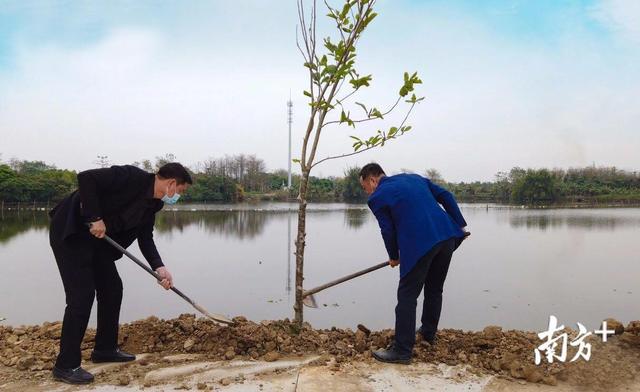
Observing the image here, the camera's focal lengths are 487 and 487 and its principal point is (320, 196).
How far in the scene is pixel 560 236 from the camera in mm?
13875

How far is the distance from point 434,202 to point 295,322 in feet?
4.00

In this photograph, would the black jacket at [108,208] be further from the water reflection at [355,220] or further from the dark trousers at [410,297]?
the water reflection at [355,220]

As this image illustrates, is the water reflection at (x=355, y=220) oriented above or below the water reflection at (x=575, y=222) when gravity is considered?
below

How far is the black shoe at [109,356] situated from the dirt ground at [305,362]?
6cm

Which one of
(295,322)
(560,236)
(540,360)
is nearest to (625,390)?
(540,360)

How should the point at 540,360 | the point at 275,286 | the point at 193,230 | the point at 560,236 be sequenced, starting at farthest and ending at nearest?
the point at 193,230 < the point at 560,236 < the point at 275,286 < the point at 540,360

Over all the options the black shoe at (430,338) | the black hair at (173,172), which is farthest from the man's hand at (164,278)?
the black shoe at (430,338)

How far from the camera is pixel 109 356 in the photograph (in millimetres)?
2764

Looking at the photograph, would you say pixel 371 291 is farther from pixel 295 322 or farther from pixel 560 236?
pixel 560 236

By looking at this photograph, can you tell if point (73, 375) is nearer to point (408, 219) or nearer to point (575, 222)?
point (408, 219)

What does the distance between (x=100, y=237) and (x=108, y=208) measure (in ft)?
0.62

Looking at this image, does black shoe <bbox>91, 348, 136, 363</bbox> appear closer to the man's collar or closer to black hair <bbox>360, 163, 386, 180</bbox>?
the man's collar

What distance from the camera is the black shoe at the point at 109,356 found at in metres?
2.76

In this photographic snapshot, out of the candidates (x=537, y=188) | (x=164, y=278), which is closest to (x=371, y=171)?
(x=164, y=278)
